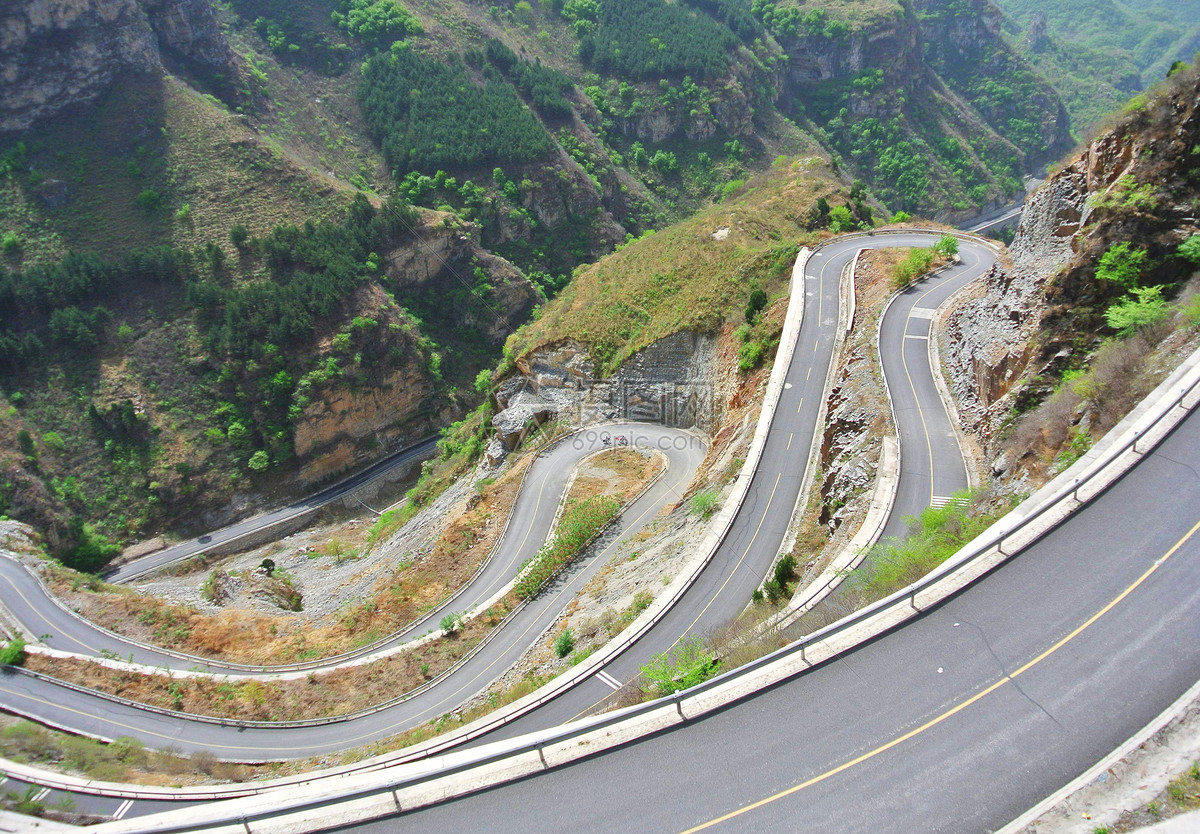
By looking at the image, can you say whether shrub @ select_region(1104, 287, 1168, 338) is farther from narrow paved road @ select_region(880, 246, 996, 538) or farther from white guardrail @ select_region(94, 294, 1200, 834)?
narrow paved road @ select_region(880, 246, 996, 538)

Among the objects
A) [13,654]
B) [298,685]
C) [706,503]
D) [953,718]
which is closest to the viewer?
[953,718]

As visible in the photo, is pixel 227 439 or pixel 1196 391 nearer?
pixel 1196 391

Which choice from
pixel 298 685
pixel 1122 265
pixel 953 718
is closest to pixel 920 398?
pixel 1122 265

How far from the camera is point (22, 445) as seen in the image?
1972 inches

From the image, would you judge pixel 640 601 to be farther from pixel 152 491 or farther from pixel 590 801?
pixel 152 491

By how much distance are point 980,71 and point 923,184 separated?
68.7 m

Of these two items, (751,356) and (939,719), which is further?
(751,356)

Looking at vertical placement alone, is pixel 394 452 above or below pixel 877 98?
below

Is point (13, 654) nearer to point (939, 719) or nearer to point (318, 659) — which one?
point (318, 659)

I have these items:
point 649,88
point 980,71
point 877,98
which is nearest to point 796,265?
point 649,88

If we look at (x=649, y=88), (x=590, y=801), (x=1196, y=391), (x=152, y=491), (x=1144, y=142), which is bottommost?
(x=590, y=801)

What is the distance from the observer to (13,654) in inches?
1241

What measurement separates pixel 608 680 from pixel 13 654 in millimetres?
31432

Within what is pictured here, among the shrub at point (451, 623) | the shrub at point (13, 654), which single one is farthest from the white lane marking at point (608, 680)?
the shrub at point (13, 654)
